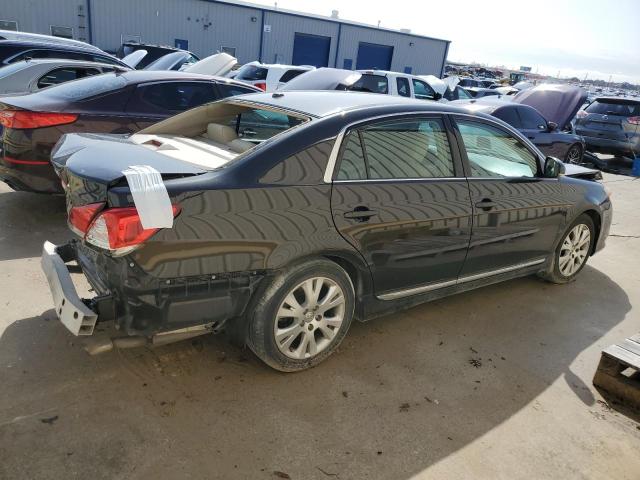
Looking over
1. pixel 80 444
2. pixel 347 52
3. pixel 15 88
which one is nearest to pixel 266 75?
pixel 15 88

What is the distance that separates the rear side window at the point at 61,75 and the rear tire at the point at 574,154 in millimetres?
8723

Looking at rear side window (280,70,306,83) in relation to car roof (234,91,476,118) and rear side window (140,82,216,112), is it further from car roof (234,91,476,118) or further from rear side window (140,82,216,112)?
car roof (234,91,476,118)

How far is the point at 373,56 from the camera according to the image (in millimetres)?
32344

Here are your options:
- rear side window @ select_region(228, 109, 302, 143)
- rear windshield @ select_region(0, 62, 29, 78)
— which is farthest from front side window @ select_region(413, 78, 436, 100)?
rear side window @ select_region(228, 109, 302, 143)

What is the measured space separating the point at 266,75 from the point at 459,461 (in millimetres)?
13161

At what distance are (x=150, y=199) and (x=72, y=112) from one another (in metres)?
3.09

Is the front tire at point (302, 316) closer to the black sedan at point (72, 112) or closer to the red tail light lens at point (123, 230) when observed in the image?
the red tail light lens at point (123, 230)

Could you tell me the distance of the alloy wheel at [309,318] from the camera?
2.93m

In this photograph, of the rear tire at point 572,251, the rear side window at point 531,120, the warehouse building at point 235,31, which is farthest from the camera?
the warehouse building at point 235,31

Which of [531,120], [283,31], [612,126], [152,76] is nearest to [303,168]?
[152,76]

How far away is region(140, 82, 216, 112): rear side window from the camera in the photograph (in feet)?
17.8

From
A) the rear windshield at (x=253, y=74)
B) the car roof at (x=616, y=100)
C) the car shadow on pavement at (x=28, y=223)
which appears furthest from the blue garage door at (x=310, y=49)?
the car shadow on pavement at (x=28, y=223)

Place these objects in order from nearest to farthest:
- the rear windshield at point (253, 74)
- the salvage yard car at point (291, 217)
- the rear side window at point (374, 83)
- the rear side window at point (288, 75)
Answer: the salvage yard car at point (291, 217)
the rear side window at point (374, 83)
the rear side window at point (288, 75)
the rear windshield at point (253, 74)

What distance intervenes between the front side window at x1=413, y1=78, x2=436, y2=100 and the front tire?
10.2m
